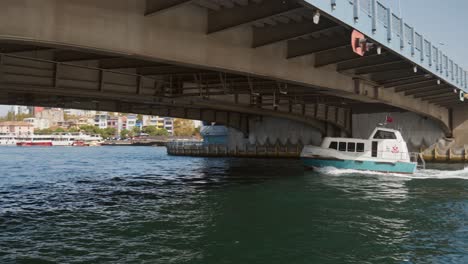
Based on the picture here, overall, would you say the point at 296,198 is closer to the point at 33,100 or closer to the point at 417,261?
the point at 417,261

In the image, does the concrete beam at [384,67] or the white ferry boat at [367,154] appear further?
the white ferry boat at [367,154]

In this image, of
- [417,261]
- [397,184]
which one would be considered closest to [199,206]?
[417,261]

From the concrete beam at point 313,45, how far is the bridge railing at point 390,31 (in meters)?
1.44

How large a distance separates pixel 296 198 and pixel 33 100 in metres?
19.0

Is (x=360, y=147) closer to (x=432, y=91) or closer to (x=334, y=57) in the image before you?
(x=432, y=91)

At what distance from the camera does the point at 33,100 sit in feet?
89.4

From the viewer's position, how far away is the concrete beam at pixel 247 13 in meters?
13.5

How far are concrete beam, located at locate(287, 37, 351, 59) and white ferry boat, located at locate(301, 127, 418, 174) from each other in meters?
19.2

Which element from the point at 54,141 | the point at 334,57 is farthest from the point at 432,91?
the point at 54,141

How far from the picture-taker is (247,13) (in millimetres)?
14203

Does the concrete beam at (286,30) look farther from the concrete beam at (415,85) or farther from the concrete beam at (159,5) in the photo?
the concrete beam at (415,85)

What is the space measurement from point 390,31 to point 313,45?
371 cm

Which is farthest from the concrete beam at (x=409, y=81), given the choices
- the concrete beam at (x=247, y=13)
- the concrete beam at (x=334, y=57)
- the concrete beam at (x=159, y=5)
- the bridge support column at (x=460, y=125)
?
the bridge support column at (x=460, y=125)

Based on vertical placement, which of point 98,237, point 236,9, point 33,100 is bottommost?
point 98,237
